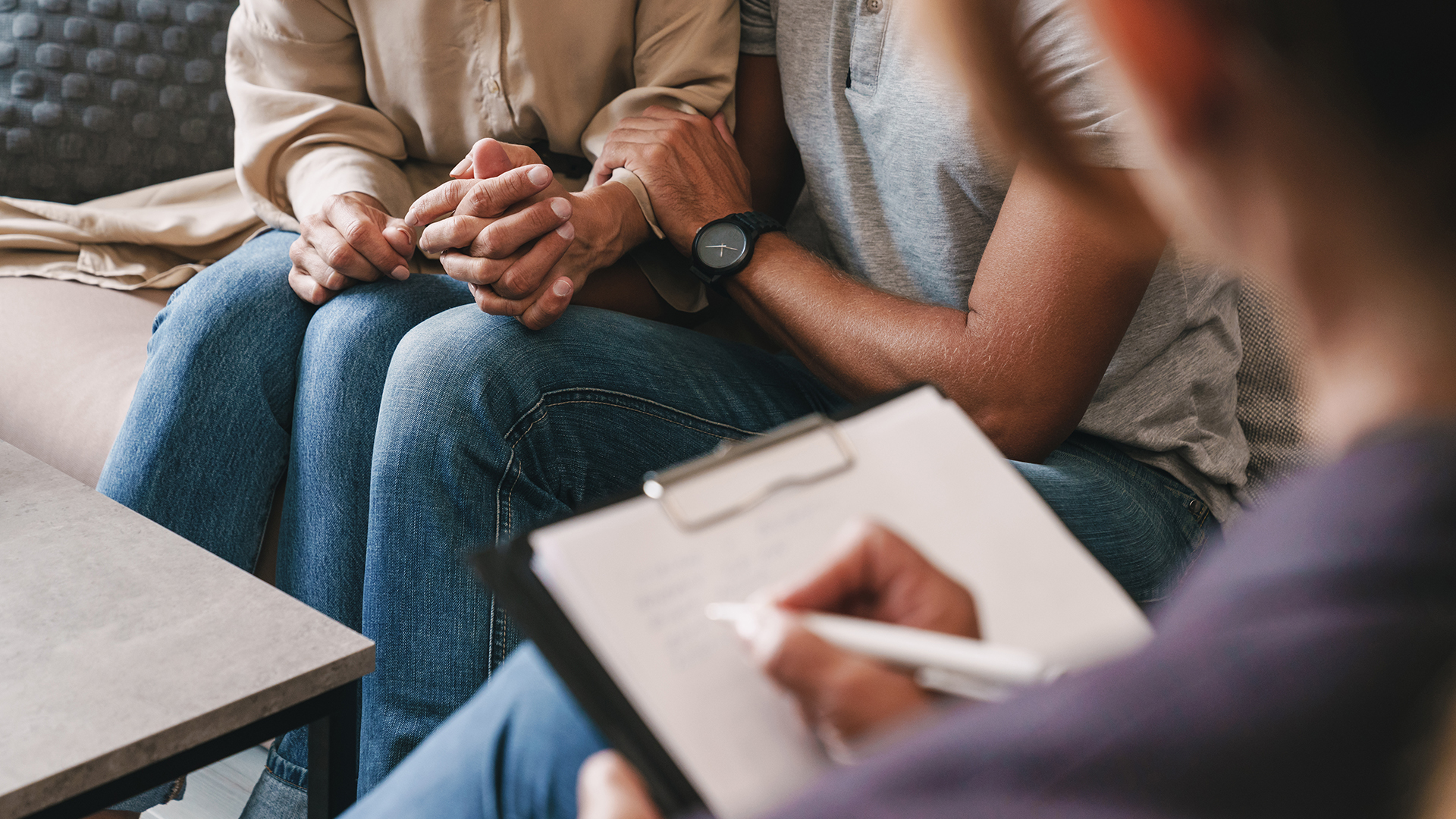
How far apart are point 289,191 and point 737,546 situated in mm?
992

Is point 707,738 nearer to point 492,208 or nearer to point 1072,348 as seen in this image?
point 1072,348

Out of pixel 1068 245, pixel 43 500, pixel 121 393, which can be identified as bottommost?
pixel 121 393

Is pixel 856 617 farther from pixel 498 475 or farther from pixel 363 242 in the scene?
pixel 363 242

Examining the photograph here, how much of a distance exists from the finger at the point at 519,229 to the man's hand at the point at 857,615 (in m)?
0.56

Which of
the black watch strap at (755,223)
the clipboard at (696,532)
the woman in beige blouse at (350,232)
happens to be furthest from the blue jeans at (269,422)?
the clipboard at (696,532)

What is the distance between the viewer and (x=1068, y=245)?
0.79 meters

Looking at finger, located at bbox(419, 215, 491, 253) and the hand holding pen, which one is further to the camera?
finger, located at bbox(419, 215, 491, 253)

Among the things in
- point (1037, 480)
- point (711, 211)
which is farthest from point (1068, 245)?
point (711, 211)

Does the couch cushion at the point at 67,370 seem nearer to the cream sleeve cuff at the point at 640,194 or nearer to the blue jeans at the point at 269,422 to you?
the blue jeans at the point at 269,422

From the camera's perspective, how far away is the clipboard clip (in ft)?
1.43

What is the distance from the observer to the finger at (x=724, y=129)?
3.71 ft

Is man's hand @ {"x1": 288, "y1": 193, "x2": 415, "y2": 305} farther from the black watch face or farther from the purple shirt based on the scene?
the purple shirt

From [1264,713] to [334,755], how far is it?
0.63m

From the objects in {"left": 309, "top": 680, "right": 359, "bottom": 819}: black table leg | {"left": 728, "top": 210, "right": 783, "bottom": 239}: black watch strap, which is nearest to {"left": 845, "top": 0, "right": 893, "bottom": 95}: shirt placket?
{"left": 728, "top": 210, "right": 783, "bottom": 239}: black watch strap
